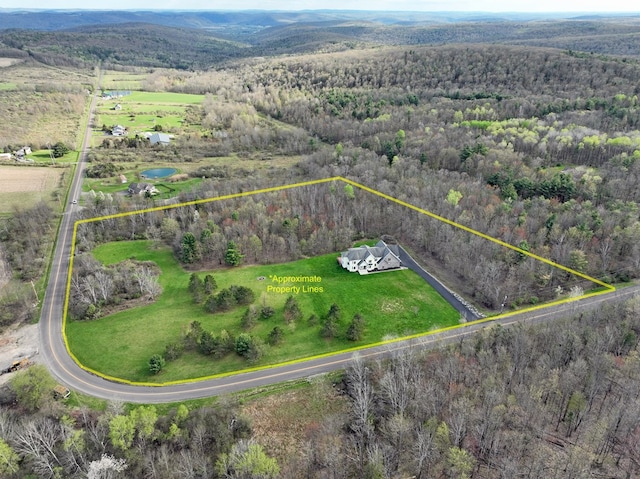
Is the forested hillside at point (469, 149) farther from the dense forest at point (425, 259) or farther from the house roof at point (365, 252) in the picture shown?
the house roof at point (365, 252)

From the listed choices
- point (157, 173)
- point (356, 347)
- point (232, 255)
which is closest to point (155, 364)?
point (356, 347)

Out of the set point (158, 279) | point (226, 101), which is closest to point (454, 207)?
point (158, 279)

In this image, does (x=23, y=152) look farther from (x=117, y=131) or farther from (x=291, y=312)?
(x=291, y=312)

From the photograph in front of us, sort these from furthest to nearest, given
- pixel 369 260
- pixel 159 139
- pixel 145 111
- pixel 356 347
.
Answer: pixel 145 111
pixel 159 139
pixel 369 260
pixel 356 347

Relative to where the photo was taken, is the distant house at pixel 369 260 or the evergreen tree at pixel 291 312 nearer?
the evergreen tree at pixel 291 312

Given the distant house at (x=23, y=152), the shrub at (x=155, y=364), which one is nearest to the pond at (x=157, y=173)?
the distant house at (x=23, y=152)

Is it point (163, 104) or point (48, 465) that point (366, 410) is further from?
point (163, 104)

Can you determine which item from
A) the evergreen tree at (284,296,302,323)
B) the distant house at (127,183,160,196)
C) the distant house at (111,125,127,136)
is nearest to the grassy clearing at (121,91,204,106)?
the distant house at (111,125,127,136)
